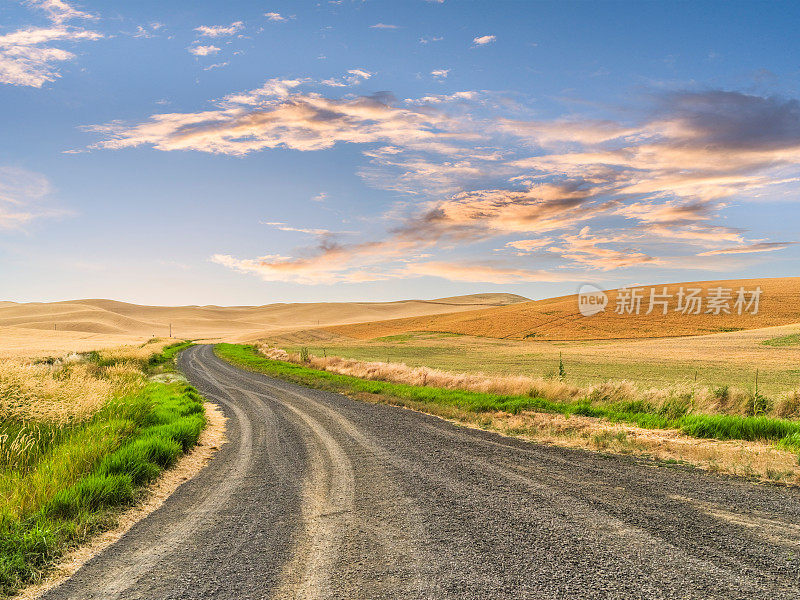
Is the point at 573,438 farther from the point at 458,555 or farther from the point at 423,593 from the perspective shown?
the point at 423,593

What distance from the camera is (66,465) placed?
919 cm

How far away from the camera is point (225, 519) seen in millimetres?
7992

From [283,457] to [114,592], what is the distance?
6.69 m

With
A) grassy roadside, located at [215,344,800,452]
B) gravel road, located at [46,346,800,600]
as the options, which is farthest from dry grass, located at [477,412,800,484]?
gravel road, located at [46,346,800,600]

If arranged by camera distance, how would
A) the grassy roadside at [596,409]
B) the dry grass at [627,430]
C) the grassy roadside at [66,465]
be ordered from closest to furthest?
the grassy roadside at [66,465] < the dry grass at [627,430] < the grassy roadside at [596,409]

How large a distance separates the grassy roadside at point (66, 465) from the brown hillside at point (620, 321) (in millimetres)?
75584

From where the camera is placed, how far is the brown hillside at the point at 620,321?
7894cm

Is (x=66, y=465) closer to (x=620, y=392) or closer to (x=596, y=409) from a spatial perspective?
(x=596, y=409)

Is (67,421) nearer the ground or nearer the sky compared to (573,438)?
nearer the sky

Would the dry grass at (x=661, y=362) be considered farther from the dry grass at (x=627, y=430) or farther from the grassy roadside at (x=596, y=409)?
the grassy roadside at (x=596, y=409)

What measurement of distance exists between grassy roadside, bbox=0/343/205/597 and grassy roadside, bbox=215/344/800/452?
10.1 meters

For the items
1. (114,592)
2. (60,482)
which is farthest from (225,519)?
(60,482)

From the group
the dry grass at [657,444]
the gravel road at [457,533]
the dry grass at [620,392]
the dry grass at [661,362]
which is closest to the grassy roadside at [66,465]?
the gravel road at [457,533]

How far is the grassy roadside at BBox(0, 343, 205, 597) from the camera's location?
6.67 metres
